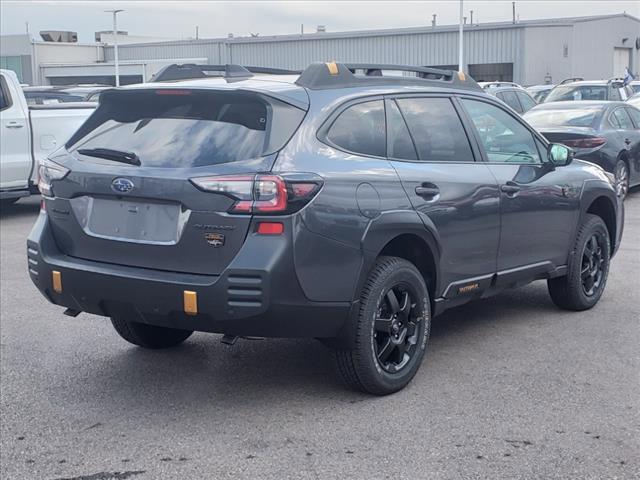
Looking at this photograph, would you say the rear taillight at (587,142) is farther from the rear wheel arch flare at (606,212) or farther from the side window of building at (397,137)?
the side window of building at (397,137)

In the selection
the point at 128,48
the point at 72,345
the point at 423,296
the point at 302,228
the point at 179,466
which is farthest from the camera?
the point at 128,48

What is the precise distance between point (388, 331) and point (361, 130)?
1.13 meters

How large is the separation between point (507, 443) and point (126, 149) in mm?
2486

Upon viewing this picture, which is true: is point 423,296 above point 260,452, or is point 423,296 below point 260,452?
above

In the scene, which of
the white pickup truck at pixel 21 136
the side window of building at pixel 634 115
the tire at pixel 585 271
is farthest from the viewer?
the side window of building at pixel 634 115

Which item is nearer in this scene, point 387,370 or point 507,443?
point 507,443

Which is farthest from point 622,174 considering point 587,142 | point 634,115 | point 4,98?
point 4,98

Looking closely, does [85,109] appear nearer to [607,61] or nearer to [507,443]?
[507,443]

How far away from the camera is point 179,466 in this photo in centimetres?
438

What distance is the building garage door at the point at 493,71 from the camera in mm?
50562

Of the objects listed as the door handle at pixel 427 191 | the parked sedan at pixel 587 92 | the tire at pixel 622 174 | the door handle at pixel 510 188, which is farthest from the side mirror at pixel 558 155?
the parked sedan at pixel 587 92

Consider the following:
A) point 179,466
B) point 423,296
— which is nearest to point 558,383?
point 423,296

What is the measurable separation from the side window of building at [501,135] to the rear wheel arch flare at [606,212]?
1.00 m

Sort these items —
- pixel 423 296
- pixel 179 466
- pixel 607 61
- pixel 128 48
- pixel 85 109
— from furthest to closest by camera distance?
pixel 128 48 < pixel 607 61 < pixel 85 109 < pixel 423 296 < pixel 179 466
